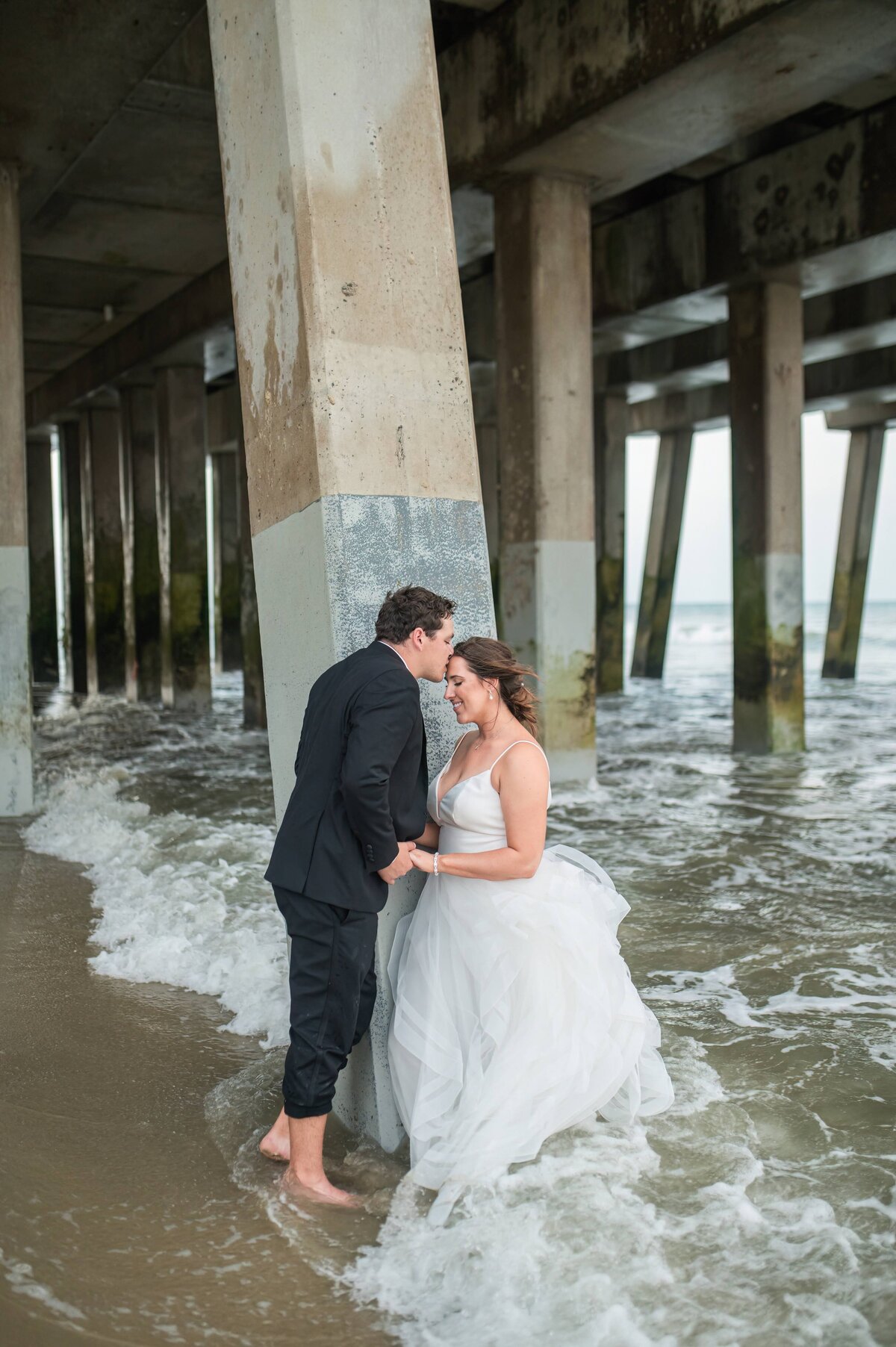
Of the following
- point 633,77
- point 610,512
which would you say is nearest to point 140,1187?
point 633,77

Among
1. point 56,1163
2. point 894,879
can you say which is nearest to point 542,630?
point 894,879

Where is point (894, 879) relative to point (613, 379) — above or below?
below

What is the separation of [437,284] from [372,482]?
2.59 feet

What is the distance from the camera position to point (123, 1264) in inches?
121

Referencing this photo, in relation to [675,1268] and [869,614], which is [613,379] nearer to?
[675,1268]

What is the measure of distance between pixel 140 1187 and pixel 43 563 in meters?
26.3

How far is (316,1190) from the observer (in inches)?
136

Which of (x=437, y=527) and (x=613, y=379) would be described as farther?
(x=613, y=379)

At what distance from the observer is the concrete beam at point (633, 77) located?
816 centimetres

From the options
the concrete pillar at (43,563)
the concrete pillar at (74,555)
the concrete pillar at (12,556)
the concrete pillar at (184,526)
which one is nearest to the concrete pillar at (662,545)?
the concrete pillar at (184,526)

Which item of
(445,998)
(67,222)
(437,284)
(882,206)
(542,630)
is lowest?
(445,998)

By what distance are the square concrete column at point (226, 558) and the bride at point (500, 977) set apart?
2407cm

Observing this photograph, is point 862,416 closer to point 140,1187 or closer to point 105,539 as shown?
point 105,539

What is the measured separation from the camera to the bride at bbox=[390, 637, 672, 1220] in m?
3.61
